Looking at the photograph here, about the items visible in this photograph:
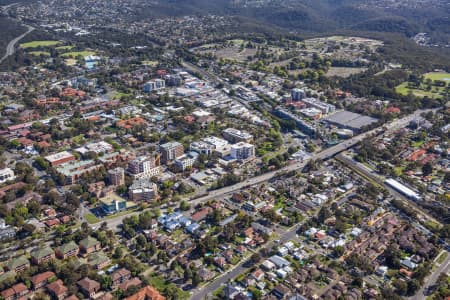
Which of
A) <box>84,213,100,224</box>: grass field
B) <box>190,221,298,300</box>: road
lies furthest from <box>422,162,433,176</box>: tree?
<box>84,213,100,224</box>: grass field

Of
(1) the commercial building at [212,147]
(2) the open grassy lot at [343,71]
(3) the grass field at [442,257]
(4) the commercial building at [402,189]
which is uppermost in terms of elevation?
(3) the grass field at [442,257]

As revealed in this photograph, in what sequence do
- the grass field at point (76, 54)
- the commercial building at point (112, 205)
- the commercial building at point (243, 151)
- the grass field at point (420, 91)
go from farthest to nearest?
the grass field at point (76, 54), the grass field at point (420, 91), the commercial building at point (243, 151), the commercial building at point (112, 205)

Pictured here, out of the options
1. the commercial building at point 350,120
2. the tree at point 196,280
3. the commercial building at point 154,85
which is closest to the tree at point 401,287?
the tree at point 196,280

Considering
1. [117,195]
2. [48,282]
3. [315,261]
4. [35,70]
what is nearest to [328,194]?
[315,261]

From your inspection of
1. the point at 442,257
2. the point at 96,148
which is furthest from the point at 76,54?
the point at 442,257

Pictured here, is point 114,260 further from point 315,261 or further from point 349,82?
point 349,82

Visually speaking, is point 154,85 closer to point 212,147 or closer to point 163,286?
point 212,147

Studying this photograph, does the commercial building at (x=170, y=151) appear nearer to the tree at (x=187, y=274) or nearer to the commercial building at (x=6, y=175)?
the commercial building at (x=6, y=175)

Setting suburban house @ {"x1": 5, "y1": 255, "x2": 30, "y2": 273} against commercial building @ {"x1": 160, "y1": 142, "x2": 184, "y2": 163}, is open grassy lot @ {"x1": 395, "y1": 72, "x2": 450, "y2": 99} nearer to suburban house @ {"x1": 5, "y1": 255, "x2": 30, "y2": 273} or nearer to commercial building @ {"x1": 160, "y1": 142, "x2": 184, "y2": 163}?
commercial building @ {"x1": 160, "y1": 142, "x2": 184, "y2": 163}
